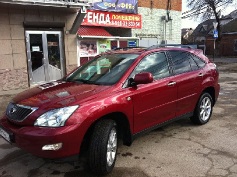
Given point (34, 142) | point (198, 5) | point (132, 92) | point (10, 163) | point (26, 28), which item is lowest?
point (10, 163)

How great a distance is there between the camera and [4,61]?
1035 cm

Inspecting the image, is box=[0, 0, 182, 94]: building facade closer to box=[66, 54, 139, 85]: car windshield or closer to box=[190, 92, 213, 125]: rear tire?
box=[66, 54, 139, 85]: car windshield

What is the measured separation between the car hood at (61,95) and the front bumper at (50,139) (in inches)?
12.3

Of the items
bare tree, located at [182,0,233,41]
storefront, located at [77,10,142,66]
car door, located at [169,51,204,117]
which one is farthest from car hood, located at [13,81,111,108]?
bare tree, located at [182,0,233,41]

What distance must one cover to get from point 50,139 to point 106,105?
A: 83 centimetres

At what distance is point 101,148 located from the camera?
3.33m

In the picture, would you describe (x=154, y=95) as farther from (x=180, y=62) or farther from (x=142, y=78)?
(x=180, y=62)

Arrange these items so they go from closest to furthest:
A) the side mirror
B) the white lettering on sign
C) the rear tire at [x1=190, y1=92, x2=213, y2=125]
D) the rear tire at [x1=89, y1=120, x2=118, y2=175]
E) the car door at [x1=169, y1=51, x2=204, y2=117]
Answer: the rear tire at [x1=89, y1=120, x2=118, y2=175] < the side mirror < the car door at [x1=169, y1=51, x2=204, y2=117] < the rear tire at [x1=190, y1=92, x2=213, y2=125] < the white lettering on sign

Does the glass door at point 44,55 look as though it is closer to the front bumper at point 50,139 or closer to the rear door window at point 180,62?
the rear door window at point 180,62

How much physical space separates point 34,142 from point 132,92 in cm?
149

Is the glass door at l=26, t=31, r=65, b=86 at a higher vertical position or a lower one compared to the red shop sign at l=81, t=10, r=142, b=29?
lower

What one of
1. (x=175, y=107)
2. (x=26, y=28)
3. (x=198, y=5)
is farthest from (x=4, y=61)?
(x=198, y=5)

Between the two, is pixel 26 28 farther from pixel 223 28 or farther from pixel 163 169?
pixel 223 28

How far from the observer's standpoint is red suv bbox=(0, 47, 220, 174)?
317cm
